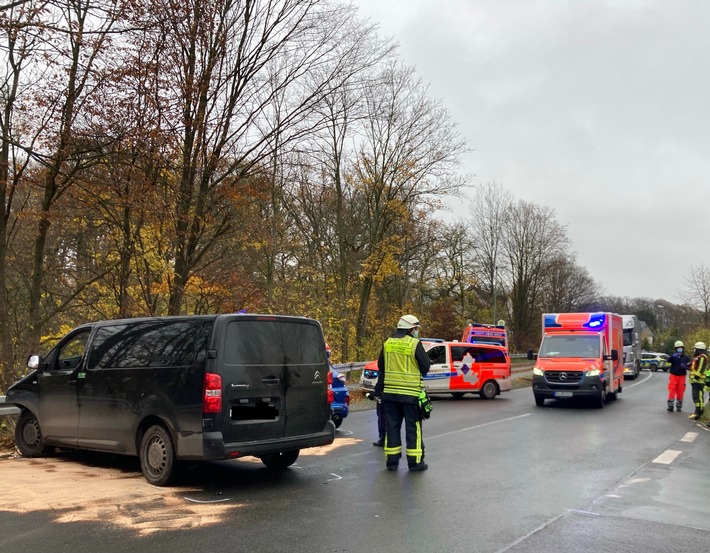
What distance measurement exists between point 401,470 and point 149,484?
3.08 m

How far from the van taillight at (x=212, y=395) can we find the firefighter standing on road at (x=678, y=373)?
13424 mm

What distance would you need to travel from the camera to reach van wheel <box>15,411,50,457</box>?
845 centimetres

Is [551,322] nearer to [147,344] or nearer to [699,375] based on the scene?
[699,375]

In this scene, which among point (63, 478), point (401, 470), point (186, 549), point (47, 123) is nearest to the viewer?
point (186, 549)

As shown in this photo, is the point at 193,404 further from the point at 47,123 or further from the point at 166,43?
the point at 166,43

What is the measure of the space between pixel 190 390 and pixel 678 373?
13841mm

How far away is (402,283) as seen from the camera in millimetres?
41312

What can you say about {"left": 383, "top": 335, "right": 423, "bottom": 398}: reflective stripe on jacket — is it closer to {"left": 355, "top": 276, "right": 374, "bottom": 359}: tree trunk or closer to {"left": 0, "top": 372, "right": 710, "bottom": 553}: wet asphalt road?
{"left": 0, "top": 372, "right": 710, "bottom": 553}: wet asphalt road

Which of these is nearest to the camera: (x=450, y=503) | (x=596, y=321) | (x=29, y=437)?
(x=450, y=503)

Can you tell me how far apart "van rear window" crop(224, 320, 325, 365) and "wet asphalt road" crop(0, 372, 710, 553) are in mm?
1413

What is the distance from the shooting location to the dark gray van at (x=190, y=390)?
6488 millimetres

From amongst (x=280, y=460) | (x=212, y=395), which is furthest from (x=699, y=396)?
(x=212, y=395)

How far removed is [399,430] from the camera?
307 inches

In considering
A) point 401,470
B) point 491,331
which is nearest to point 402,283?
point 491,331
